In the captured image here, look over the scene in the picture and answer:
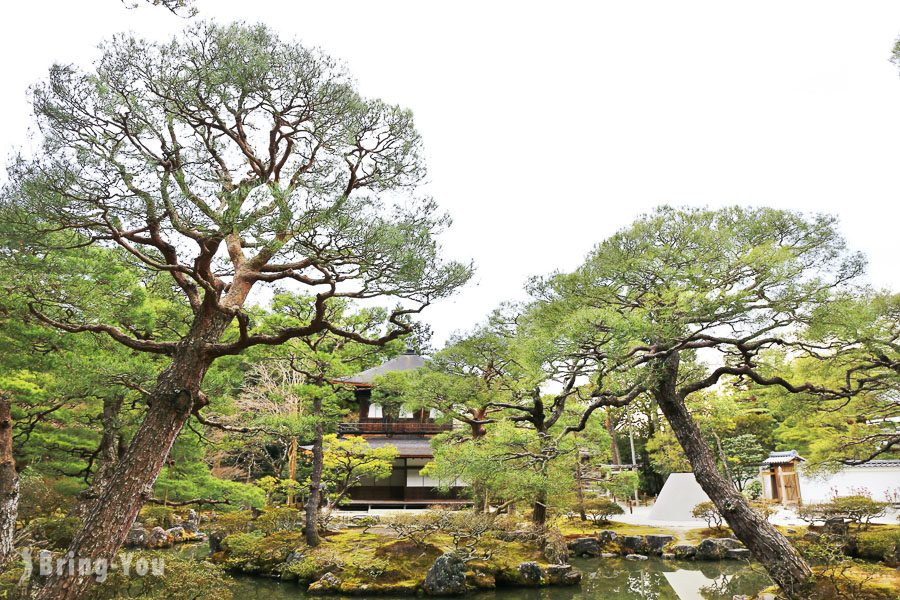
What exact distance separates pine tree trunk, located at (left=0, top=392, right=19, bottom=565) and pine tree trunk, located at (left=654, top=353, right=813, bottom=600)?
338 inches

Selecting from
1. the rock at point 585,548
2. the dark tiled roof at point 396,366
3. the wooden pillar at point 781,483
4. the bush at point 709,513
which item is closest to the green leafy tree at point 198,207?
the rock at point 585,548

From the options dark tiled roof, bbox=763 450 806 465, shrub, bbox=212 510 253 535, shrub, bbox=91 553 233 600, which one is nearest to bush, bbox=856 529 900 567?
dark tiled roof, bbox=763 450 806 465

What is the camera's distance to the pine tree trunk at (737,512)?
20.5 feet

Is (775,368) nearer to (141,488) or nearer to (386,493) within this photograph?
(141,488)

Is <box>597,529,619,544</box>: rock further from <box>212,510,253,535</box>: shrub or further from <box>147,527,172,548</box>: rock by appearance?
<box>147,527,172,548</box>: rock

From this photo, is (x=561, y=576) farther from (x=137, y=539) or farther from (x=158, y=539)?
(x=158, y=539)

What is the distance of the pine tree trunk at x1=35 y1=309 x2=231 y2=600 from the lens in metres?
4.23

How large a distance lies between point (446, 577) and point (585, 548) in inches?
201

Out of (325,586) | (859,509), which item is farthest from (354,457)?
(859,509)

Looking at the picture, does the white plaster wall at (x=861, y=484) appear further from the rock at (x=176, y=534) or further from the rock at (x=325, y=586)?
the rock at (x=176, y=534)

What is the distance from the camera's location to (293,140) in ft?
20.4

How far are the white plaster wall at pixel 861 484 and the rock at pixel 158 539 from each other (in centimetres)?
1788

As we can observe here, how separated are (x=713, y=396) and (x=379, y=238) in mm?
16833

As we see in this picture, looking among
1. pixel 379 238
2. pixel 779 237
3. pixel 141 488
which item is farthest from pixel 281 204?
pixel 779 237
